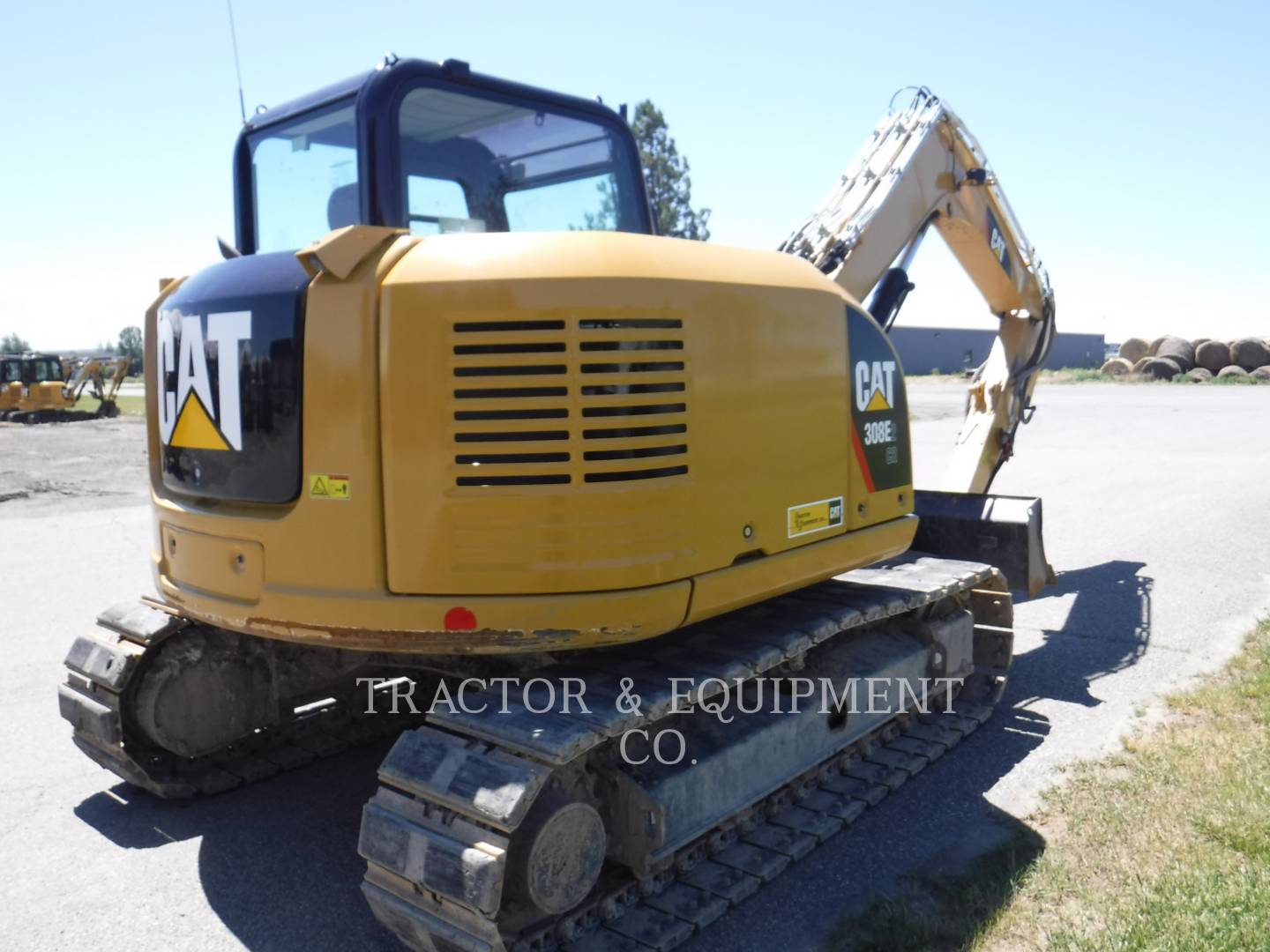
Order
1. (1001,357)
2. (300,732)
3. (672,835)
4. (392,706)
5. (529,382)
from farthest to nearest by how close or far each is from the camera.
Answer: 1. (1001,357)
2. (392,706)
3. (300,732)
4. (672,835)
5. (529,382)

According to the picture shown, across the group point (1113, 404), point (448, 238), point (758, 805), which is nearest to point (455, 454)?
point (448, 238)

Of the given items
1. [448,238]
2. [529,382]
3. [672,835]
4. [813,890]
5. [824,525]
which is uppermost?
[448,238]

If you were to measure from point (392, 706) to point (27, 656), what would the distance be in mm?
2809

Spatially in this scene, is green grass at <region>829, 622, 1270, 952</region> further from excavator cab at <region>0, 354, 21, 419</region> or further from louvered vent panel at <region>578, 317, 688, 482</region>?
excavator cab at <region>0, 354, 21, 419</region>

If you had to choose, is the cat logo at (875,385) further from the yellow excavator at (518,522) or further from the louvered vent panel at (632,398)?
the louvered vent panel at (632,398)

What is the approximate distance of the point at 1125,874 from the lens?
3936mm

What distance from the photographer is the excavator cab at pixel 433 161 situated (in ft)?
12.7

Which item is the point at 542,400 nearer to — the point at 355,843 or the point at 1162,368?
the point at 355,843

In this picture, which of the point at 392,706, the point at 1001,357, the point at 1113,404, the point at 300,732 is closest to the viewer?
the point at 300,732

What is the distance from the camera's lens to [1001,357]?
806 cm

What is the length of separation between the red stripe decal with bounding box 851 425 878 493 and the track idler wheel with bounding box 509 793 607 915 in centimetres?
180

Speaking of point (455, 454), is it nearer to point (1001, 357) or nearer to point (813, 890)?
point (813, 890)

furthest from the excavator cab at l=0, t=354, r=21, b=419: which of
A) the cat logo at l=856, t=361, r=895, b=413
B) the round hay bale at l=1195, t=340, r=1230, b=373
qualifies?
the round hay bale at l=1195, t=340, r=1230, b=373

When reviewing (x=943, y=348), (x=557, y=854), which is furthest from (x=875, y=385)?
(x=943, y=348)
